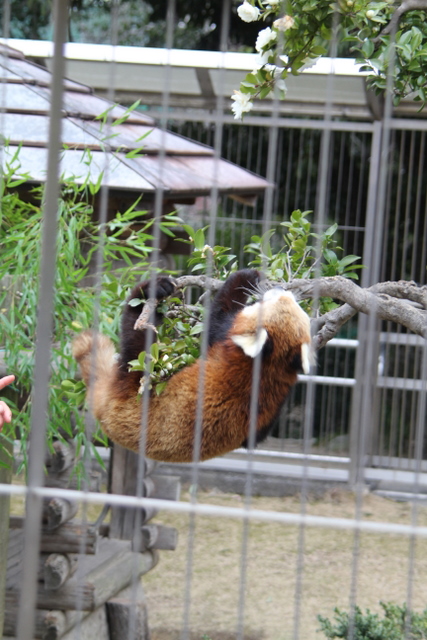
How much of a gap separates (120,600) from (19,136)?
9.47 feet

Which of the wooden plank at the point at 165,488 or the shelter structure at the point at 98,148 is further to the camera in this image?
the wooden plank at the point at 165,488

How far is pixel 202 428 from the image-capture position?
2664 millimetres

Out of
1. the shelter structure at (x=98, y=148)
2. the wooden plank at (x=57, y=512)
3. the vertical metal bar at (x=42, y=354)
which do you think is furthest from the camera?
the wooden plank at (x=57, y=512)

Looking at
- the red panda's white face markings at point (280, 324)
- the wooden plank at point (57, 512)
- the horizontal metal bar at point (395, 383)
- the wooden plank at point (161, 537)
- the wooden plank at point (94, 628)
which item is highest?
the red panda's white face markings at point (280, 324)

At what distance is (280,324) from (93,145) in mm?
1853

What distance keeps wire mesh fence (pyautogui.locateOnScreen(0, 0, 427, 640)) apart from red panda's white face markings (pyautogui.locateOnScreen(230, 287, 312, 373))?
0.13 metres

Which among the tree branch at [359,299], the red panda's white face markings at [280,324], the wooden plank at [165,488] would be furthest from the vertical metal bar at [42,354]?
the wooden plank at [165,488]

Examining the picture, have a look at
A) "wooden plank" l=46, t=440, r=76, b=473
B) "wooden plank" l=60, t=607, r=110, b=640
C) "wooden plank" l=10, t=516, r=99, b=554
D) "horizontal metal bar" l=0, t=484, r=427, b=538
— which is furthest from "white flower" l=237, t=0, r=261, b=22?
"wooden plank" l=60, t=607, r=110, b=640

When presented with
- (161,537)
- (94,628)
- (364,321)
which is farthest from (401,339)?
(94,628)

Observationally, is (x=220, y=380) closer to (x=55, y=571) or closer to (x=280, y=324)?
(x=280, y=324)

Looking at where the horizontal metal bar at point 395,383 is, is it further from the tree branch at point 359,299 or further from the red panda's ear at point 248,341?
the red panda's ear at point 248,341

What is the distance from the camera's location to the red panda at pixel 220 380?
Answer: 2.64m

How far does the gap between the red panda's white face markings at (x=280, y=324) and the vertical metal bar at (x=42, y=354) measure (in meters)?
1.16

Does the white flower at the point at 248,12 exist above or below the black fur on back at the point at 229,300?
above
